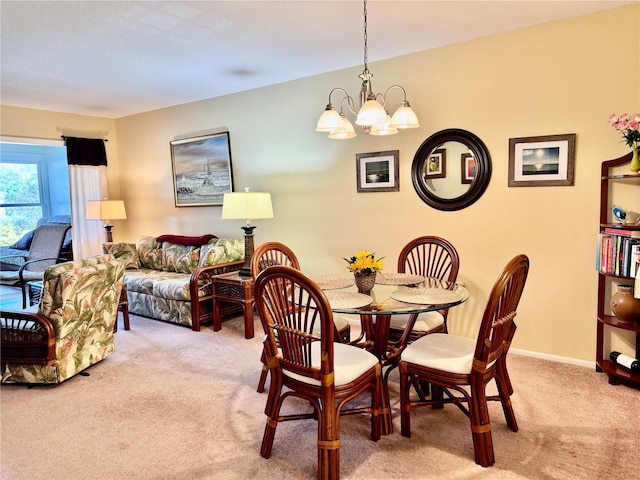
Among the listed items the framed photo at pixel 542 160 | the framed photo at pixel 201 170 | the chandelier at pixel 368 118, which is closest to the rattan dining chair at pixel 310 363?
the chandelier at pixel 368 118

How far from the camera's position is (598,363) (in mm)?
2869

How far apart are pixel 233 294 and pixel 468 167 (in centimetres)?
236

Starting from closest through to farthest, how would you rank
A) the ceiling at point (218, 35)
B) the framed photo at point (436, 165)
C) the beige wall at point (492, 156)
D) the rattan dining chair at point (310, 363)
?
the rattan dining chair at point (310, 363) → the ceiling at point (218, 35) → the beige wall at point (492, 156) → the framed photo at point (436, 165)

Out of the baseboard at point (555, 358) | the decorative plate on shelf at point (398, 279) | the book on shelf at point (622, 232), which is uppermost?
the book on shelf at point (622, 232)

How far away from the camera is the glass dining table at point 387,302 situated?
2.10m

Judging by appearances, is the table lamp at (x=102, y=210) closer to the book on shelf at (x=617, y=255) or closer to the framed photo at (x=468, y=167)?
the framed photo at (x=468, y=167)

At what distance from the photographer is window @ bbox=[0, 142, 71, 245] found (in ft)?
23.0

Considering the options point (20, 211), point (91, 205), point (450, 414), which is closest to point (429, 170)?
point (450, 414)

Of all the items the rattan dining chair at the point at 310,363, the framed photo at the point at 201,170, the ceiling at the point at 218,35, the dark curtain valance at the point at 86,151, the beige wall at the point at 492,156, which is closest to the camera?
the rattan dining chair at the point at 310,363

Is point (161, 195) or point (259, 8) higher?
point (259, 8)

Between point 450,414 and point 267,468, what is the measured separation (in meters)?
1.08

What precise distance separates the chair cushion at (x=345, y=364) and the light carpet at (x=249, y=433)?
42cm

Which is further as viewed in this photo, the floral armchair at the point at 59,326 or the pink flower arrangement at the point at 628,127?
the floral armchair at the point at 59,326

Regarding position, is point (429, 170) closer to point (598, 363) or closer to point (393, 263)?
point (393, 263)
